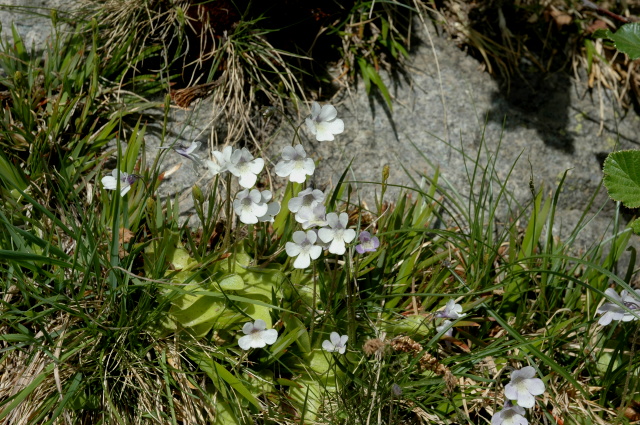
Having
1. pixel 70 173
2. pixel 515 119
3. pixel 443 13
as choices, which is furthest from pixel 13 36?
pixel 515 119

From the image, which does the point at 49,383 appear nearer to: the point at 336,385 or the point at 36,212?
the point at 36,212

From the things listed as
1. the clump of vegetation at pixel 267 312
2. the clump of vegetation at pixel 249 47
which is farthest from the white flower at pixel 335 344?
the clump of vegetation at pixel 249 47

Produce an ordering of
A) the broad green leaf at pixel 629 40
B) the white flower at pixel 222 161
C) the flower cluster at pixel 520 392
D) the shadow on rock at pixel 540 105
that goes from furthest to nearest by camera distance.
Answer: the shadow on rock at pixel 540 105
the broad green leaf at pixel 629 40
the white flower at pixel 222 161
the flower cluster at pixel 520 392

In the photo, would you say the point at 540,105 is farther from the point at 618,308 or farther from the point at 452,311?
the point at 452,311

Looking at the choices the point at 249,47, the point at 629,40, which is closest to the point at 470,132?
the point at 629,40

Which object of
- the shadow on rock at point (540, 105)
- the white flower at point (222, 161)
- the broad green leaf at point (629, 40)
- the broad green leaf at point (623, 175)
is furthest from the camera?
the shadow on rock at point (540, 105)

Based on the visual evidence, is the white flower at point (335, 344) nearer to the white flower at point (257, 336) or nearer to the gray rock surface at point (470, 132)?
the white flower at point (257, 336)

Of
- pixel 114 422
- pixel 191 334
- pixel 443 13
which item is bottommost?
pixel 114 422
